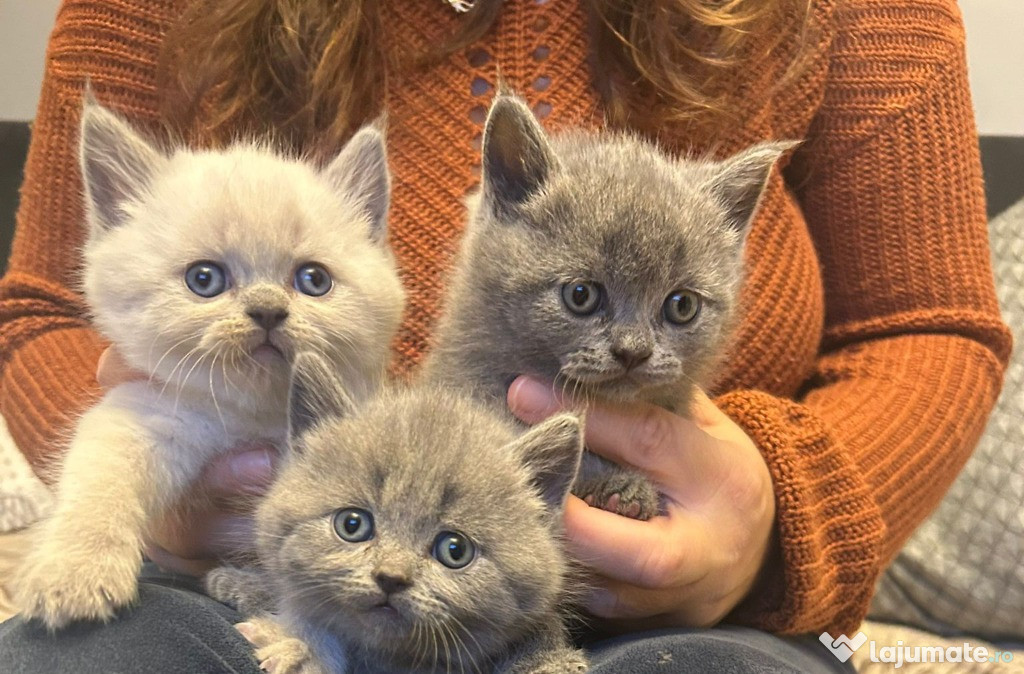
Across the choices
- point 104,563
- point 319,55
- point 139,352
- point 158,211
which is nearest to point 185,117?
point 319,55

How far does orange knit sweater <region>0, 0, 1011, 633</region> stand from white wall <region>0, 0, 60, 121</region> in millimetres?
1614

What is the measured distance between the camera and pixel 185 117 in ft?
4.12

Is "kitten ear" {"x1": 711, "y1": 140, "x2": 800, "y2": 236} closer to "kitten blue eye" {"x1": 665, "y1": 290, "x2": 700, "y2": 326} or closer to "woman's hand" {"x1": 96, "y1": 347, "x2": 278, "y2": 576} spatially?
"kitten blue eye" {"x1": 665, "y1": 290, "x2": 700, "y2": 326}

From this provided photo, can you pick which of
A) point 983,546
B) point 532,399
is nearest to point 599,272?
point 532,399

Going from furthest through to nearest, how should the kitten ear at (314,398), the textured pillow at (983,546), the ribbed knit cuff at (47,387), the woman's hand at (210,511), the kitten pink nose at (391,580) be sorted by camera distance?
the textured pillow at (983,546)
the ribbed knit cuff at (47,387)
the woman's hand at (210,511)
the kitten ear at (314,398)
the kitten pink nose at (391,580)

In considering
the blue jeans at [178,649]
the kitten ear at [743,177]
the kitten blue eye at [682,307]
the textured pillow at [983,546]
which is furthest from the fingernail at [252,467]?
the textured pillow at [983,546]

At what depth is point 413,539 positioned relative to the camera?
2.52 ft

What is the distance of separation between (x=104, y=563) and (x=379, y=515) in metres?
0.27

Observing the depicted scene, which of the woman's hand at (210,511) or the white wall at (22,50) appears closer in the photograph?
the woman's hand at (210,511)

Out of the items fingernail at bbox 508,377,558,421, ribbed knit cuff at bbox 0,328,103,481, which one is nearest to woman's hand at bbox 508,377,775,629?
fingernail at bbox 508,377,558,421

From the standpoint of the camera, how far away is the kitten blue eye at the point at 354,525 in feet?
2.56

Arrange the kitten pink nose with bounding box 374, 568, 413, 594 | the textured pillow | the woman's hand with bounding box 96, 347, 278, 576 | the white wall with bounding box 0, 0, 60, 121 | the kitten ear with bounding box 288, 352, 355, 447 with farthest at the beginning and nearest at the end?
the white wall with bounding box 0, 0, 60, 121, the textured pillow, the woman's hand with bounding box 96, 347, 278, 576, the kitten ear with bounding box 288, 352, 355, 447, the kitten pink nose with bounding box 374, 568, 413, 594

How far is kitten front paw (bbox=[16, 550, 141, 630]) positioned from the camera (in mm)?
773

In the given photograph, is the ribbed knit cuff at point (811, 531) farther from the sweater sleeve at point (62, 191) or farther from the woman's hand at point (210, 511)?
the sweater sleeve at point (62, 191)
